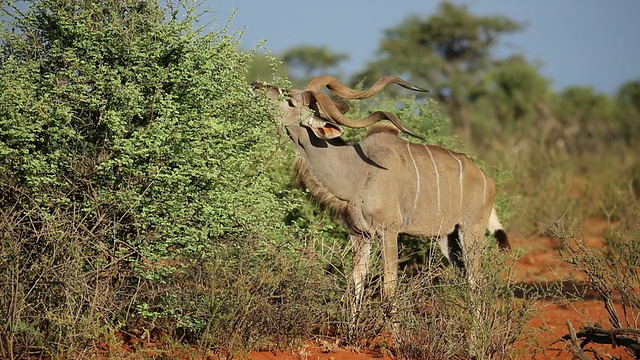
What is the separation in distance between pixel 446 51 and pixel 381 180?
68.0ft

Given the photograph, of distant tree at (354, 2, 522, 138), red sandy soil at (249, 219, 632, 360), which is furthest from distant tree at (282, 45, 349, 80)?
red sandy soil at (249, 219, 632, 360)

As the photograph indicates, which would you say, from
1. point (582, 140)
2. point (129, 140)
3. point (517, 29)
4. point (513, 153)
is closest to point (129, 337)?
point (129, 140)

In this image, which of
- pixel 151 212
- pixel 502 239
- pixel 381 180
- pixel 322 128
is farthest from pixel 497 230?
pixel 151 212

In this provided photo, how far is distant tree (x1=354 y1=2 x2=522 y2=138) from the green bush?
19581mm

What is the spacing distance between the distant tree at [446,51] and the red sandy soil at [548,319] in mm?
13662

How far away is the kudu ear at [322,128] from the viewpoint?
6149 mm

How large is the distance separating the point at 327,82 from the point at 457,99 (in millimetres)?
18964

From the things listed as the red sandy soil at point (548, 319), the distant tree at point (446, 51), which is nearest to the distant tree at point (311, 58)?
the distant tree at point (446, 51)

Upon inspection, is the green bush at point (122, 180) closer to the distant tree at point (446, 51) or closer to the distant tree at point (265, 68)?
the distant tree at point (265, 68)

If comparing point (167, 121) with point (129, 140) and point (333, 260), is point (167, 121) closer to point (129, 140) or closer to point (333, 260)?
point (129, 140)

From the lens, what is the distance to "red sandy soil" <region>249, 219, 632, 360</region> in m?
5.14

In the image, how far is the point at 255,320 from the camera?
4.91m

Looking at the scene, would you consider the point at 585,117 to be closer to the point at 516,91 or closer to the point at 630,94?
the point at 516,91

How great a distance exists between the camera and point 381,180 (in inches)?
247
